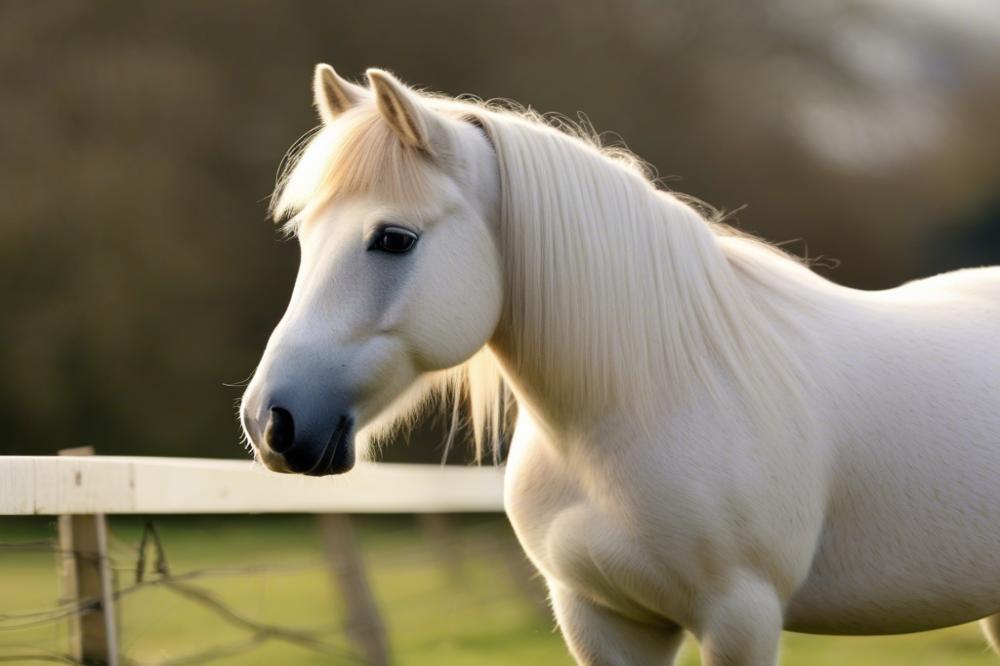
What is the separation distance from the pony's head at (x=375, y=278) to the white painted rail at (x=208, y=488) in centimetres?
45

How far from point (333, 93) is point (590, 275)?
56 cm

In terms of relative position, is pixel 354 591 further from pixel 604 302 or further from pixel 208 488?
pixel 604 302

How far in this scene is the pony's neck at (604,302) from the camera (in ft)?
5.87

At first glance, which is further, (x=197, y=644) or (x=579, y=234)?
(x=197, y=644)

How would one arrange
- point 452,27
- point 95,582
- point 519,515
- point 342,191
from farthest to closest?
point 452,27 < point 95,582 < point 519,515 < point 342,191

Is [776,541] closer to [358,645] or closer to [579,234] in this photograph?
[579,234]

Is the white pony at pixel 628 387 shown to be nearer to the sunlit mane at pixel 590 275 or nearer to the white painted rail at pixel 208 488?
the sunlit mane at pixel 590 275

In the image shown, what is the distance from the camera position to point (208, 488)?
2.91 metres

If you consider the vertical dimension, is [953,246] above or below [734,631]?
above

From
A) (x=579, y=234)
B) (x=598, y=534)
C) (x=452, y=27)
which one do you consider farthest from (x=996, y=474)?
(x=452, y=27)

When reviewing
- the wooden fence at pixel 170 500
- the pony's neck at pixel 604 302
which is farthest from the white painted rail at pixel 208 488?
the pony's neck at pixel 604 302

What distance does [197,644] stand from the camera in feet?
11.0

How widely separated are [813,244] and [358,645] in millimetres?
7118

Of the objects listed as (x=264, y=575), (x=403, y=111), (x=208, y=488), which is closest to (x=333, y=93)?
(x=403, y=111)
